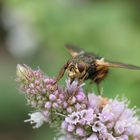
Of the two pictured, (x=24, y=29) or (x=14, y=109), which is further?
(x=24, y=29)

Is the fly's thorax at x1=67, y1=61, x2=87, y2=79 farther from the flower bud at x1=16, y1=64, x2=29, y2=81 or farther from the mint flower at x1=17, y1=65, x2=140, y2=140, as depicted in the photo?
the flower bud at x1=16, y1=64, x2=29, y2=81

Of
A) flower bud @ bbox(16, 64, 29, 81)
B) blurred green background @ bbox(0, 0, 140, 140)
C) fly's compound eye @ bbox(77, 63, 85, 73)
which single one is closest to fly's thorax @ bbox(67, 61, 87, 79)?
fly's compound eye @ bbox(77, 63, 85, 73)

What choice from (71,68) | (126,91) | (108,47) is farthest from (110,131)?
(108,47)

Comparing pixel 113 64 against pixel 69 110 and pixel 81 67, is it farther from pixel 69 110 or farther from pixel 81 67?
pixel 69 110

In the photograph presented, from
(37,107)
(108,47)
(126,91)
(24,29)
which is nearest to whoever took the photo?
(37,107)

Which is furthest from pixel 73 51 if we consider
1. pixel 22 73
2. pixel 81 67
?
pixel 22 73

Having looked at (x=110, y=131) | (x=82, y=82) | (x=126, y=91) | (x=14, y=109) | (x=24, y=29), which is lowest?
(x=110, y=131)

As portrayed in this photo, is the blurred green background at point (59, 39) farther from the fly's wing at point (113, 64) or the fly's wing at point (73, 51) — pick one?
the fly's wing at point (113, 64)

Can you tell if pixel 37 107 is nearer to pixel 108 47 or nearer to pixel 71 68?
pixel 71 68
